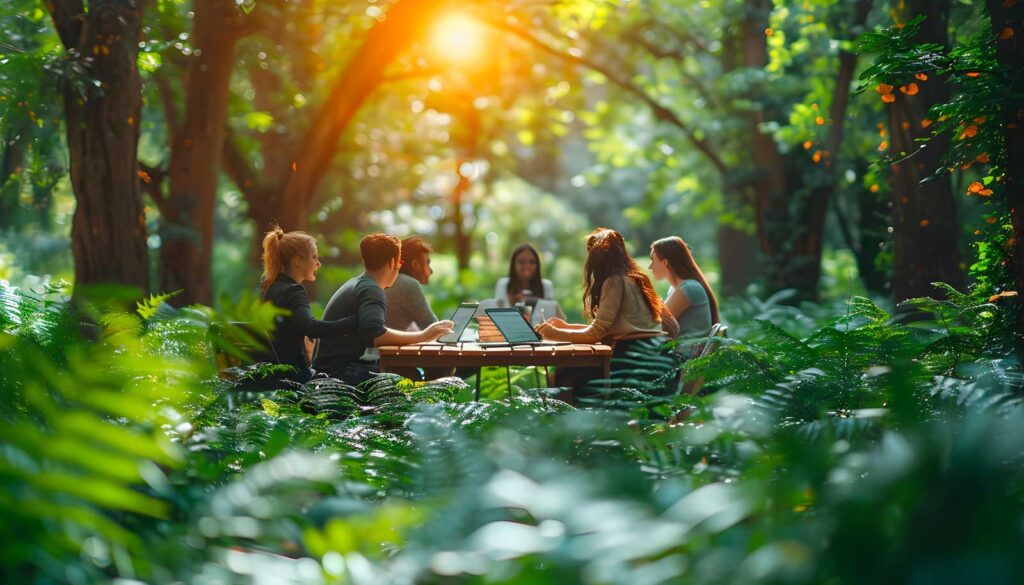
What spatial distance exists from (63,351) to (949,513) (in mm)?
2572

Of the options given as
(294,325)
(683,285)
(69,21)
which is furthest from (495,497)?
(69,21)

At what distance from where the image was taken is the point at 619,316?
7.11m

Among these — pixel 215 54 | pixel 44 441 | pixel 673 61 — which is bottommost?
pixel 44 441

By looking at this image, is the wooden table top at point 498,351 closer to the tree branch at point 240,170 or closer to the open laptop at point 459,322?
the open laptop at point 459,322

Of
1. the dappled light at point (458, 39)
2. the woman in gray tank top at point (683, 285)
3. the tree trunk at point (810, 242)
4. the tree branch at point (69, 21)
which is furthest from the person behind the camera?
the tree trunk at point (810, 242)

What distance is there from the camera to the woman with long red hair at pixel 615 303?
23.1 feet

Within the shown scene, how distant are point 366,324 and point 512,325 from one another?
94 centimetres

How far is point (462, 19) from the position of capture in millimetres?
12289

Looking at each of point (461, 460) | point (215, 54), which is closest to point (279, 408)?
point (461, 460)

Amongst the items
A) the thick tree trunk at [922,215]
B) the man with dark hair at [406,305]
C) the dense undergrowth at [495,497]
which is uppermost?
the thick tree trunk at [922,215]

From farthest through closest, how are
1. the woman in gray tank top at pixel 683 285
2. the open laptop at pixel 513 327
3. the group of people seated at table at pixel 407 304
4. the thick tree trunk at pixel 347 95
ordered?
the thick tree trunk at pixel 347 95, the woman in gray tank top at pixel 683 285, the open laptop at pixel 513 327, the group of people seated at table at pixel 407 304

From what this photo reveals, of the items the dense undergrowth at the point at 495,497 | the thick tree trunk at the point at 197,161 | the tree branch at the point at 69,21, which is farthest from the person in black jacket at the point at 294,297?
the thick tree trunk at the point at 197,161

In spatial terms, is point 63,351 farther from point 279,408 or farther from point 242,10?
point 242,10

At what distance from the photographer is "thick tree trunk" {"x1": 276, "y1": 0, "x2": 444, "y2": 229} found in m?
11.1
